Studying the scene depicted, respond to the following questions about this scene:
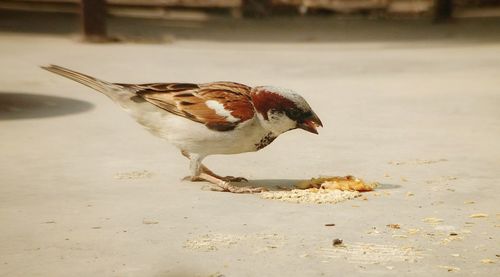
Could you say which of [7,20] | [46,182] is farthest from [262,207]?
[7,20]

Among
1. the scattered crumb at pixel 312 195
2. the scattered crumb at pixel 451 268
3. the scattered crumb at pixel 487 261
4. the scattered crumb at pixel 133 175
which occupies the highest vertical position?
the scattered crumb at pixel 487 261

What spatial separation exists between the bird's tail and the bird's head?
98 cm

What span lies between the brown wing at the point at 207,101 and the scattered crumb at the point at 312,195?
0.54 metres

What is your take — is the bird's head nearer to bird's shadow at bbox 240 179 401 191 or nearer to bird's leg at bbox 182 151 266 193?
bird's leg at bbox 182 151 266 193

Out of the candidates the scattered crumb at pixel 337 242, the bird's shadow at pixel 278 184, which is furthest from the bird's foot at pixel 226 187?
the scattered crumb at pixel 337 242

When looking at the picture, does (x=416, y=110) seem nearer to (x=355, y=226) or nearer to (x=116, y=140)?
(x=116, y=140)

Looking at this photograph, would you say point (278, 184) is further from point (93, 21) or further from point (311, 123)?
point (93, 21)

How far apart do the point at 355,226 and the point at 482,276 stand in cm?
102

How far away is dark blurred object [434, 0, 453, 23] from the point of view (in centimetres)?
1880

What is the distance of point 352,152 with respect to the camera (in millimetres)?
7488

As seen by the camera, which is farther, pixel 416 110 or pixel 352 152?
pixel 416 110

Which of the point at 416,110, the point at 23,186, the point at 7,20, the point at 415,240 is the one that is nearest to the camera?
the point at 415,240

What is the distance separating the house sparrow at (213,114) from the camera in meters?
5.72

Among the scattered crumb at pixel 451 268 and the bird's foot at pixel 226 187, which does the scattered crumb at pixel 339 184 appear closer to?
the bird's foot at pixel 226 187
